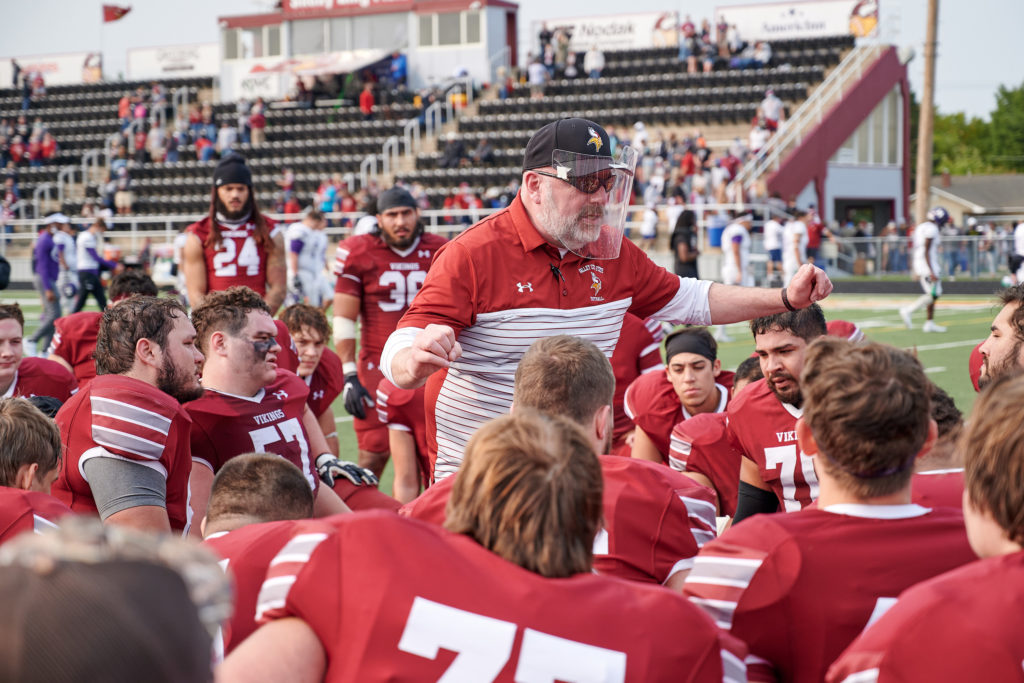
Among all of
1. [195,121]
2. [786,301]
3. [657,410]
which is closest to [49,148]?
[195,121]

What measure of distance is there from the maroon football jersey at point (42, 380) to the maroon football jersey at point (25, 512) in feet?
8.27

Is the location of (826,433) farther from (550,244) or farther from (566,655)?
(550,244)

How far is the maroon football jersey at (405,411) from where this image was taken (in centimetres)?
544

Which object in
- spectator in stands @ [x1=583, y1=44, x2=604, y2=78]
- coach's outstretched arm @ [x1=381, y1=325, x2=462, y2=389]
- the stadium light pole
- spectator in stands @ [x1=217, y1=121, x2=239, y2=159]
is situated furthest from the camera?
spectator in stands @ [x1=217, y1=121, x2=239, y2=159]

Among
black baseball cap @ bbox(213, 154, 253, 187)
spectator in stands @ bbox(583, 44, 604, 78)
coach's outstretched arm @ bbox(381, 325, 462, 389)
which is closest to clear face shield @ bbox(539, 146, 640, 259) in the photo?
coach's outstretched arm @ bbox(381, 325, 462, 389)

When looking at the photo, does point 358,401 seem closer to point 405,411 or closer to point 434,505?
point 405,411

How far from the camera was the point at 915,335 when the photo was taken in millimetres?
14758

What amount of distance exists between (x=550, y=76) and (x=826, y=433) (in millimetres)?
34500

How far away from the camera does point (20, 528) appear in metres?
2.73

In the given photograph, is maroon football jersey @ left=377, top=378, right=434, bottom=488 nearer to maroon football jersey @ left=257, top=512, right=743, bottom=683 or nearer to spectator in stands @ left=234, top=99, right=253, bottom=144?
maroon football jersey @ left=257, top=512, right=743, bottom=683

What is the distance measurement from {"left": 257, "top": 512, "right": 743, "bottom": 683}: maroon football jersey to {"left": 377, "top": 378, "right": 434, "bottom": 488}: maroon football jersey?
363cm

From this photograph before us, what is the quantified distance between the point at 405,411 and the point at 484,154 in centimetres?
2536

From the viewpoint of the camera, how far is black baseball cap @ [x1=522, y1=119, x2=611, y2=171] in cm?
344

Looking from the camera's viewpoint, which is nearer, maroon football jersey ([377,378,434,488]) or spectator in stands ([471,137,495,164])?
maroon football jersey ([377,378,434,488])
